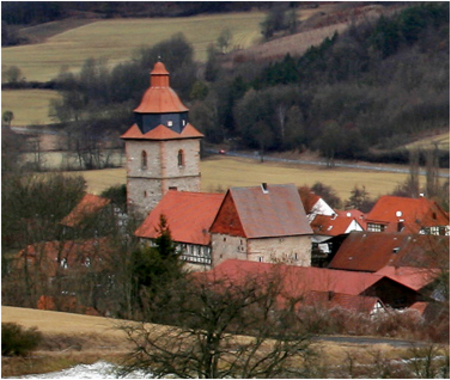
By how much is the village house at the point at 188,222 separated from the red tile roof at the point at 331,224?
4.37 m

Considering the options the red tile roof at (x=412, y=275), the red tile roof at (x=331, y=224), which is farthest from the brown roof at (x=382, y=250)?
the red tile roof at (x=331, y=224)

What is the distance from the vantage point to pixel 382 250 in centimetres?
4606

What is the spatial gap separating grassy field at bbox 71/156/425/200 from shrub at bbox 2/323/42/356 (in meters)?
30.5

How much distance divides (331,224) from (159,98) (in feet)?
32.2

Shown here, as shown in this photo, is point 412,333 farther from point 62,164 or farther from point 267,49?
point 267,49

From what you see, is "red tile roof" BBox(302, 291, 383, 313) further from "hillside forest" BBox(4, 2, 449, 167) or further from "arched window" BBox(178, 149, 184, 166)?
"hillside forest" BBox(4, 2, 449, 167)

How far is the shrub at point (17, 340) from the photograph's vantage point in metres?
26.0

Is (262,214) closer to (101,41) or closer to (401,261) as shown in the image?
(401,261)

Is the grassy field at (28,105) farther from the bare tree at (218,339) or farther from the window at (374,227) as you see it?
the bare tree at (218,339)

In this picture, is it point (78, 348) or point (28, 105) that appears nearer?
point (78, 348)

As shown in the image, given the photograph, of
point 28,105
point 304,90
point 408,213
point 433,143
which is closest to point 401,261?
point 408,213

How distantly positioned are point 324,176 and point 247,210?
2372 cm

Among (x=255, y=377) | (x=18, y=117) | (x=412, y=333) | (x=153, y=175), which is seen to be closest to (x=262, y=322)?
(x=255, y=377)

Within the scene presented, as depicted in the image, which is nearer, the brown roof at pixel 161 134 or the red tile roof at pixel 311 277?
the red tile roof at pixel 311 277
